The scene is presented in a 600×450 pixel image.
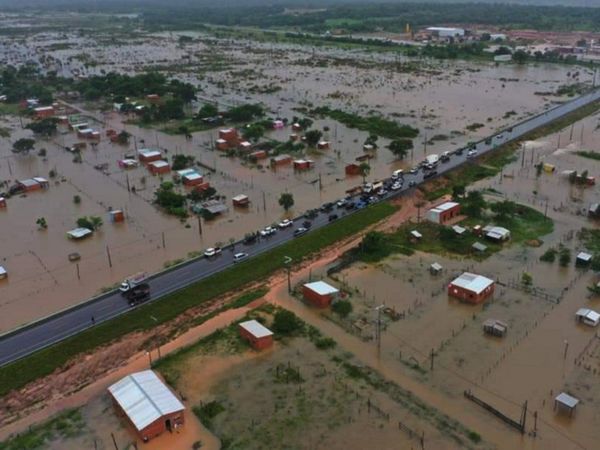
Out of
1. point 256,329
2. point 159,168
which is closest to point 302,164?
point 159,168

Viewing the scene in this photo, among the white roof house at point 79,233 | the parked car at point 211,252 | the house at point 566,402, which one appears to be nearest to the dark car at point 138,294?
the parked car at point 211,252

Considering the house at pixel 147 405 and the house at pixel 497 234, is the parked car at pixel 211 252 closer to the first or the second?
the house at pixel 147 405

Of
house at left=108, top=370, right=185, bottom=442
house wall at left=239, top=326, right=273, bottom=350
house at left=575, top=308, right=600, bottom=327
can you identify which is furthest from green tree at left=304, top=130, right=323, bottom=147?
house at left=108, top=370, right=185, bottom=442

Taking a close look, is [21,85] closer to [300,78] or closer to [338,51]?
[300,78]

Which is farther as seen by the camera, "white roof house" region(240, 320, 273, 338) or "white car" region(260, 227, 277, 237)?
"white car" region(260, 227, 277, 237)

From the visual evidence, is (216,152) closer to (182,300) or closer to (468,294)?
(182,300)

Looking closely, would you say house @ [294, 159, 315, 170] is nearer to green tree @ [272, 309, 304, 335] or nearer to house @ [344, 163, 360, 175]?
house @ [344, 163, 360, 175]

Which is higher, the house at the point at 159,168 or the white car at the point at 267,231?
the house at the point at 159,168
